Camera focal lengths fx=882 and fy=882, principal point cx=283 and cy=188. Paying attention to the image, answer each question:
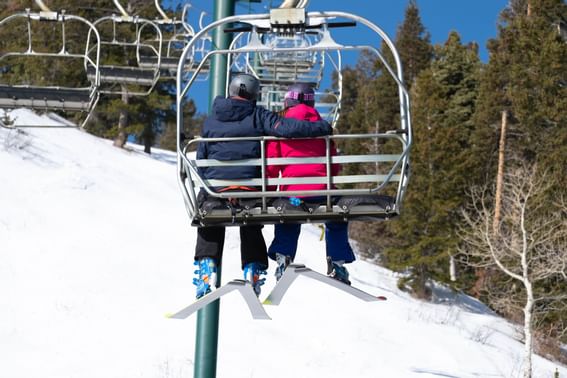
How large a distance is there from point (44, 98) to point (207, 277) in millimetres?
4822

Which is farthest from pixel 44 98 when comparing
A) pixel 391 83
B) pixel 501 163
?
pixel 391 83

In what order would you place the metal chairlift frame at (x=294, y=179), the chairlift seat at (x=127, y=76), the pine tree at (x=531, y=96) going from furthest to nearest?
the pine tree at (x=531, y=96) → the chairlift seat at (x=127, y=76) → the metal chairlift frame at (x=294, y=179)

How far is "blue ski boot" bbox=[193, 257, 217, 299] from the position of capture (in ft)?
20.3

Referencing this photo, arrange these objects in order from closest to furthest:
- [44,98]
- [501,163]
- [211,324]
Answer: [211,324] → [44,98] → [501,163]

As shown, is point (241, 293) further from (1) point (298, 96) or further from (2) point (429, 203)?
(2) point (429, 203)

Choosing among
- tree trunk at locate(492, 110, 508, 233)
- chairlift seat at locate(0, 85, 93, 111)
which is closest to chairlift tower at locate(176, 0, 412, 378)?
chairlift seat at locate(0, 85, 93, 111)

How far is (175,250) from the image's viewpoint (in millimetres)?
Answer: 16016

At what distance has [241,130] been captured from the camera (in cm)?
588

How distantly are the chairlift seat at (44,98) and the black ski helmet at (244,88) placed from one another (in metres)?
4.49

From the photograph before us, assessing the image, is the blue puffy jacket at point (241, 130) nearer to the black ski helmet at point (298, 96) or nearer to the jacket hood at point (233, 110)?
the jacket hood at point (233, 110)

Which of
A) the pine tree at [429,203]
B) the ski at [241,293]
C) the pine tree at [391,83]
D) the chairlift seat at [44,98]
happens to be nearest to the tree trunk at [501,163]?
the pine tree at [429,203]

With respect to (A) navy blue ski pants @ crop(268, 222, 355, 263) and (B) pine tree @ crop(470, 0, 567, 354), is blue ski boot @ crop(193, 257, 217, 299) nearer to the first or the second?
(A) navy blue ski pants @ crop(268, 222, 355, 263)

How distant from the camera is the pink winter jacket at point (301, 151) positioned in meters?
5.78

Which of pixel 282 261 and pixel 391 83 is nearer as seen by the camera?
pixel 282 261
